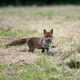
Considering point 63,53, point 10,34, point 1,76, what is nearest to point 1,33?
point 10,34

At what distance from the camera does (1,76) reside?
1002 cm

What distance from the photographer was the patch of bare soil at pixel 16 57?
11.7m

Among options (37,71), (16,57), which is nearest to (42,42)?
(16,57)

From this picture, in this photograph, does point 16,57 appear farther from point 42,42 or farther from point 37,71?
point 37,71

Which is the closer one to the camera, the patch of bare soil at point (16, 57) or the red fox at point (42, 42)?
the patch of bare soil at point (16, 57)

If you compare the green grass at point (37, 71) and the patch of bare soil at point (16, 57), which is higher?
the green grass at point (37, 71)

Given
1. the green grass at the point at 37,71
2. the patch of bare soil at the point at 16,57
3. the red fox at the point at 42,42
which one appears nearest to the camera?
the green grass at the point at 37,71

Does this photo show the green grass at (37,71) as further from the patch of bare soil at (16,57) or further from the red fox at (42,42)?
the red fox at (42,42)

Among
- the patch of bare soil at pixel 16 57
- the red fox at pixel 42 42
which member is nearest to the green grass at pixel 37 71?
the patch of bare soil at pixel 16 57

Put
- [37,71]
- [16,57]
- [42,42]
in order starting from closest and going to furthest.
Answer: [37,71] → [16,57] → [42,42]

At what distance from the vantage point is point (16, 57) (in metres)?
12.3

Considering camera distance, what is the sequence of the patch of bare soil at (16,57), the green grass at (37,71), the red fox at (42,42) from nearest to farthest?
the green grass at (37,71)
the patch of bare soil at (16,57)
the red fox at (42,42)

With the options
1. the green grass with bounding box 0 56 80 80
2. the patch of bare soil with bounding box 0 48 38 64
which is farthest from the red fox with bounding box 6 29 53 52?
the green grass with bounding box 0 56 80 80

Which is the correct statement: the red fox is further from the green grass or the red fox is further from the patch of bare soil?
the green grass
